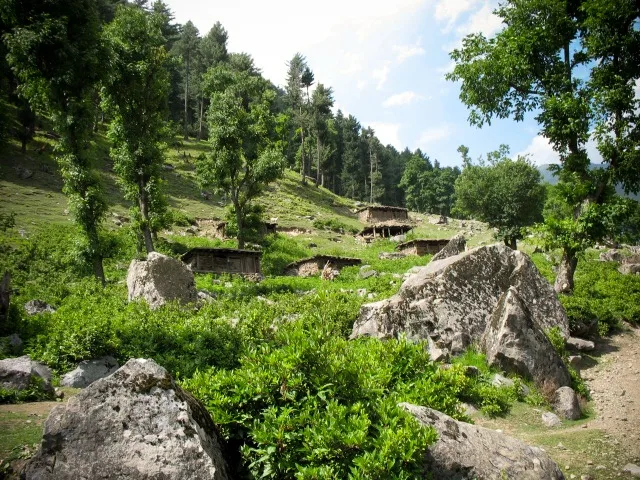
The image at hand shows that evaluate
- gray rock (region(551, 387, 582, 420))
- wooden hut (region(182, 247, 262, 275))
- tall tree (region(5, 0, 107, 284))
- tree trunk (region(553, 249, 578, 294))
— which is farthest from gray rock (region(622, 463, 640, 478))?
wooden hut (region(182, 247, 262, 275))

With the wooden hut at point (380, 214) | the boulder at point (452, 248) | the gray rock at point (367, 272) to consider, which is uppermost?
the wooden hut at point (380, 214)

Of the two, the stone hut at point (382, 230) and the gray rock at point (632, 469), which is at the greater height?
the stone hut at point (382, 230)

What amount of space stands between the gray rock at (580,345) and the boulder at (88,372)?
14.3m

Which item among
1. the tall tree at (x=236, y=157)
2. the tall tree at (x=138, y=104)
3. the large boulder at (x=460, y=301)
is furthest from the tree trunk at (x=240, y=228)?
the large boulder at (x=460, y=301)

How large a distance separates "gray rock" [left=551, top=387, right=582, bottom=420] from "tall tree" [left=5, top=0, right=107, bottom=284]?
21.9m

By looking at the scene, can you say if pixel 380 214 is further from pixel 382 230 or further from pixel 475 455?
pixel 475 455

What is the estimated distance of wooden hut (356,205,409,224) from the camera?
2751 inches

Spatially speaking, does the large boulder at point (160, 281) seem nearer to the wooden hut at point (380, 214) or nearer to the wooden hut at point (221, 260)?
the wooden hut at point (221, 260)

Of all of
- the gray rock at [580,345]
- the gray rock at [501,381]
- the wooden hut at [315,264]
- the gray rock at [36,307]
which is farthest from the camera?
the wooden hut at [315,264]

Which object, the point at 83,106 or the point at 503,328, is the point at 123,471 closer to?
the point at 503,328

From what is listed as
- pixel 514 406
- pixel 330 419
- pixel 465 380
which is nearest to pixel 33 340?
pixel 330 419

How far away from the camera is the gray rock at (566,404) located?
10281 millimetres

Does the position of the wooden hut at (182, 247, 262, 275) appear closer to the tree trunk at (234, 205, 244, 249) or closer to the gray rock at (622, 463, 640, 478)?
the tree trunk at (234, 205, 244, 249)

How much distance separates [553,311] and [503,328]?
4.09 meters
